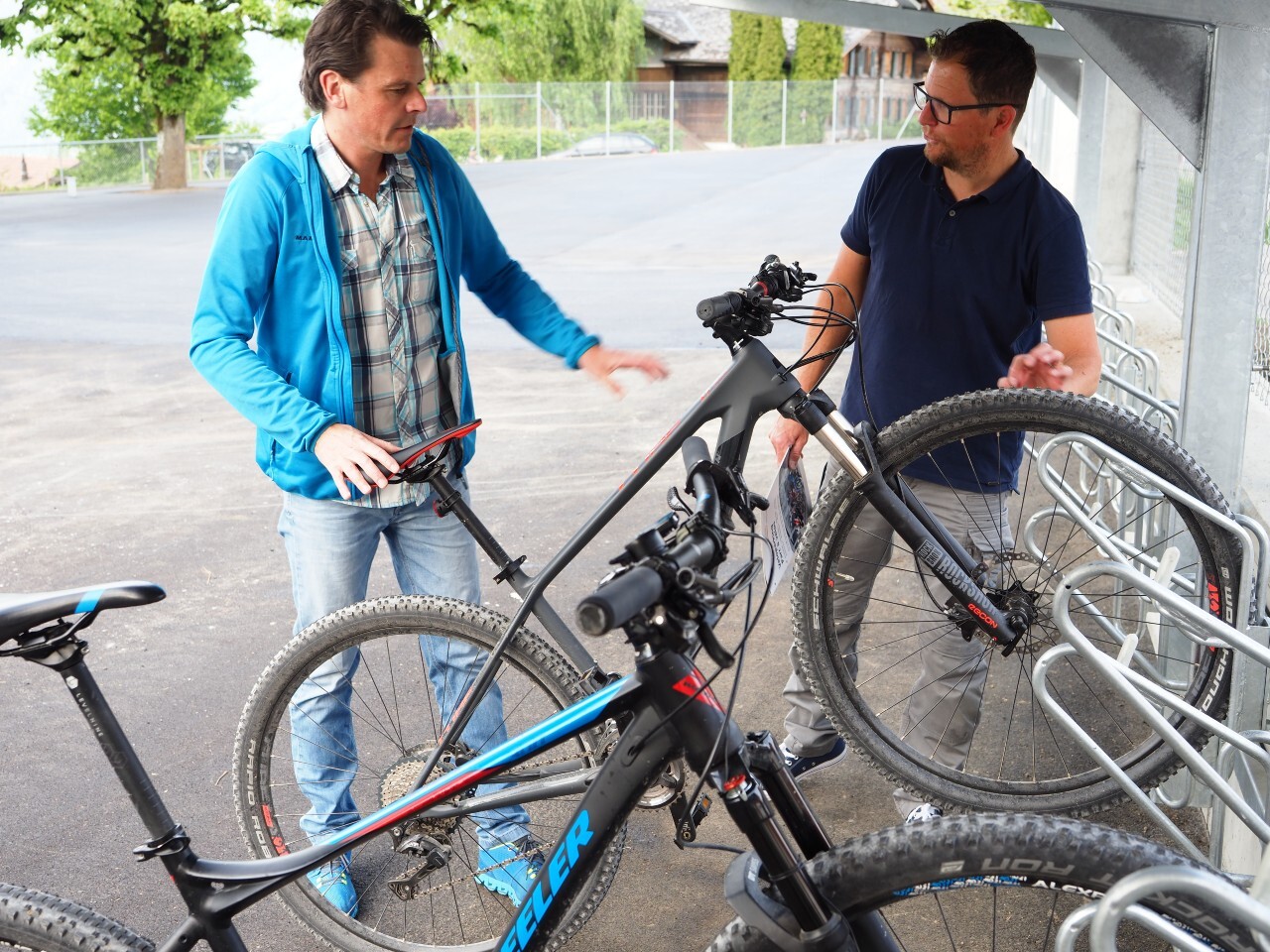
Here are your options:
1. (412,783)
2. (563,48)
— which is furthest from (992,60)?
(563,48)

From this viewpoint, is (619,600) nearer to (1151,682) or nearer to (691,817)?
(691,817)

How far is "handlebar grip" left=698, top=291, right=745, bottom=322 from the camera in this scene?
2.65 meters

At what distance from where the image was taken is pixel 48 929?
6.72ft

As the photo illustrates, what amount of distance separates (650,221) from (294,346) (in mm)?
17792

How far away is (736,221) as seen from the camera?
64.7 feet

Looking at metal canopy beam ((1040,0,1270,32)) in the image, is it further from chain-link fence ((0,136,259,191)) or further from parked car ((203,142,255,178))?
parked car ((203,142,255,178))

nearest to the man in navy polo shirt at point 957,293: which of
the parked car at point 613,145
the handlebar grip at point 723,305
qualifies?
the handlebar grip at point 723,305

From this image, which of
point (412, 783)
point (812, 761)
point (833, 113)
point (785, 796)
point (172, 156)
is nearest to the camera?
point (785, 796)

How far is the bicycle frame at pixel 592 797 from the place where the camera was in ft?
6.11

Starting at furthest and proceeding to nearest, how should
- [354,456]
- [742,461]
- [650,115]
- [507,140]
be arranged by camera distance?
[650,115], [507,140], [742,461], [354,456]

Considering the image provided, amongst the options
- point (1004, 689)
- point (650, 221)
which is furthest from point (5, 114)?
point (1004, 689)

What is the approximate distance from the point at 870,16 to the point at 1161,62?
3.22 m

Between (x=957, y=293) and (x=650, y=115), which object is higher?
(x=650, y=115)

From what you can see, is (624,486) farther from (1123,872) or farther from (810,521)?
(1123,872)
